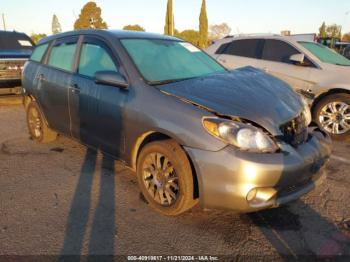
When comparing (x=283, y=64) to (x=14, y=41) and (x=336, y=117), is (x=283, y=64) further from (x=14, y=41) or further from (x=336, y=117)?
(x=14, y=41)

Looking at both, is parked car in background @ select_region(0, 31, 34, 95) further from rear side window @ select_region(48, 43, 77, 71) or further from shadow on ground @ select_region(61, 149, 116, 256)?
shadow on ground @ select_region(61, 149, 116, 256)

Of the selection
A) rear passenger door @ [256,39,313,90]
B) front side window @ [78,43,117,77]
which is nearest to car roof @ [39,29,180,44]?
front side window @ [78,43,117,77]

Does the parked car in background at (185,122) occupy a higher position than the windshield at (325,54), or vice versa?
the windshield at (325,54)

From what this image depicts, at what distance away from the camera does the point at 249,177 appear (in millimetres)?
2566

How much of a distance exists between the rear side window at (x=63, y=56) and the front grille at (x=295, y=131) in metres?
2.76

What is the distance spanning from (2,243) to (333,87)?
5340 millimetres

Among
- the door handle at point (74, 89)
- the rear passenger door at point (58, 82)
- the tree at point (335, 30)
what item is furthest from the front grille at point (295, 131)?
the tree at point (335, 30)

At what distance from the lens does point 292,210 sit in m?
3.21

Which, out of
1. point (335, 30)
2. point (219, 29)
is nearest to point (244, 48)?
point (219, 29)

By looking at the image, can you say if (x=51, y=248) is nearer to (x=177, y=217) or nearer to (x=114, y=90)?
(x=177, y=217)

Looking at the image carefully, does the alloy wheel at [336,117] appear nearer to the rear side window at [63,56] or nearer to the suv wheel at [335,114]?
the suv wheel at [335,114]

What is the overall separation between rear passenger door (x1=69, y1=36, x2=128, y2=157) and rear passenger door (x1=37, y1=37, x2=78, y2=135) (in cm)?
20

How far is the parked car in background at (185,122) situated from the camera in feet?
8.71

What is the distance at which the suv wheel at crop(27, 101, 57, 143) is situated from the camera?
507cm
